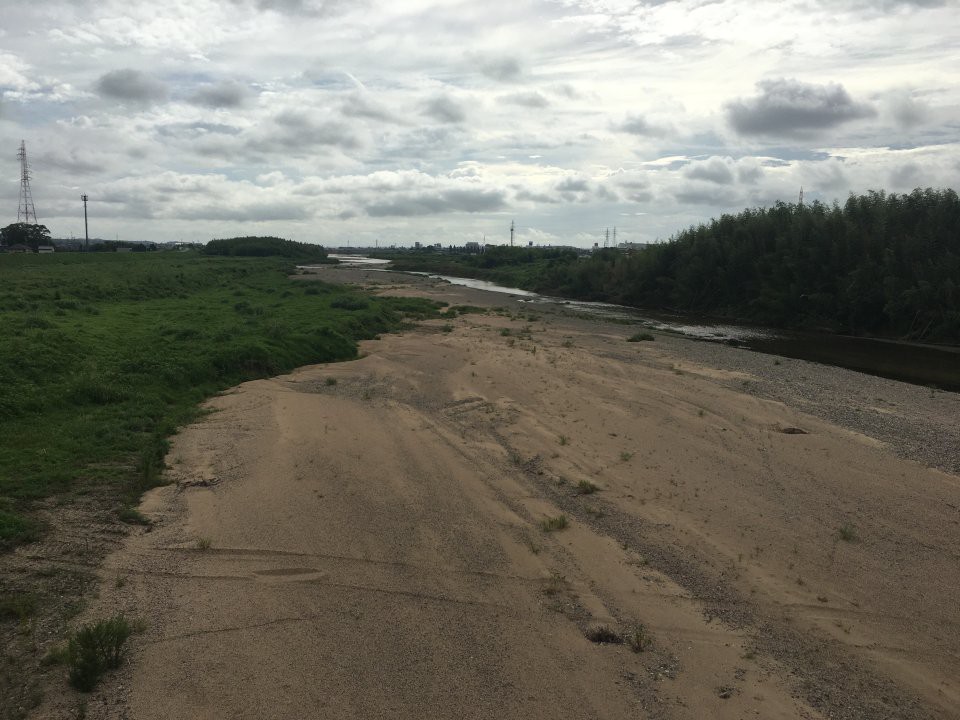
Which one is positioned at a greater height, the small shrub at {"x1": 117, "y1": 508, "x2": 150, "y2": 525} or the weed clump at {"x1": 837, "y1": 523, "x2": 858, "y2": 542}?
the small shrub at {"x1": 117, "y1": 508, "x2": 150, "y2": 525}

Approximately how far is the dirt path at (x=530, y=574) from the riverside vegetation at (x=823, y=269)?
32248mm

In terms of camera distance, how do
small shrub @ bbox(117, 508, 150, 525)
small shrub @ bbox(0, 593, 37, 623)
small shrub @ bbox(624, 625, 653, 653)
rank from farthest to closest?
small shrub @ bbox(117, 508, 150, 525), small shrub @ bbox(624, 625, 653, 653), small shrub @ bbox(0, 593, 37, 623)

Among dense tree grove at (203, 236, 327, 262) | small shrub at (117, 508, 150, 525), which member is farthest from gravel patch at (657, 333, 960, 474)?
dense tree grove at (203, 236, 327, 262)

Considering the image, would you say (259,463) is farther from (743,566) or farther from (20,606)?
(743,566)

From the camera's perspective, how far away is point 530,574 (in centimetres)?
763

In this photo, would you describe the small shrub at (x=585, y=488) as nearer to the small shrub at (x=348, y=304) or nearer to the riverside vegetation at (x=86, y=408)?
the riverside vegetation at (x=86, y=408)

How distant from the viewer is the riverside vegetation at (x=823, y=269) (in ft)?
130

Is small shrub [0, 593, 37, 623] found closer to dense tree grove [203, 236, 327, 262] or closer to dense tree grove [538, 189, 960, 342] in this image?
dense tree grove [538, 189, 960, 342]

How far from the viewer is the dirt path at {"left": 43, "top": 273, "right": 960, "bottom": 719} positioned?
18.2 ft

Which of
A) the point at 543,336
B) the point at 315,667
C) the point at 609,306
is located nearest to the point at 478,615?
the point at 315,667

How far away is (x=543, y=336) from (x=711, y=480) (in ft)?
72.8

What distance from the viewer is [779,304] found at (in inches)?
1893

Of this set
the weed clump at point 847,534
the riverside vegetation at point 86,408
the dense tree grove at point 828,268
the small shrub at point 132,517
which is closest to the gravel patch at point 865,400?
the weed clump at point 847,534

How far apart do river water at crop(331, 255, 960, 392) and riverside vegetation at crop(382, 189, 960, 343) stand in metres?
2.30
